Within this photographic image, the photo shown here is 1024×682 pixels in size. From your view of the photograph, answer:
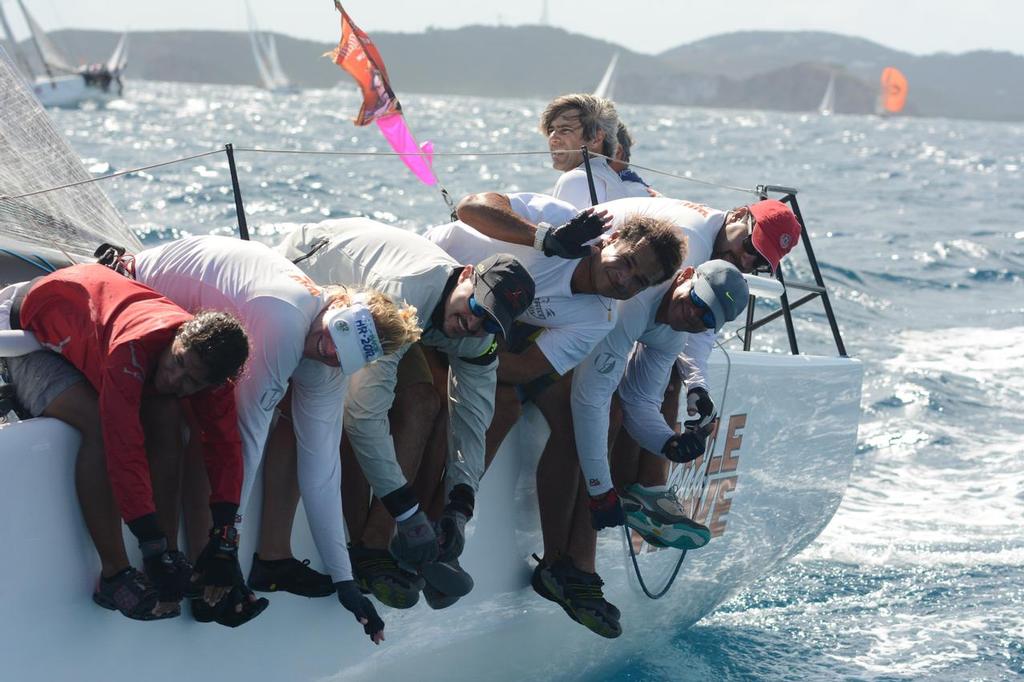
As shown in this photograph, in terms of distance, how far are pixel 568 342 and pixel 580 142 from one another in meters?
1.06

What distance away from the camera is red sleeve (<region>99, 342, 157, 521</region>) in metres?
1.99

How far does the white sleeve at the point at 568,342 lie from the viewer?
2.75 m

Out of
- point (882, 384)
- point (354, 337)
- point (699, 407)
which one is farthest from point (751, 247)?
point (882, 384)

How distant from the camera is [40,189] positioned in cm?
341

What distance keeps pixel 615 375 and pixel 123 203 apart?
687 cm

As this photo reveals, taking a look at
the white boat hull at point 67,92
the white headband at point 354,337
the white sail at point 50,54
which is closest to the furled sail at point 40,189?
the white headband at point 354,337

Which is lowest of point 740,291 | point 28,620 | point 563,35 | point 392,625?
point 563,35

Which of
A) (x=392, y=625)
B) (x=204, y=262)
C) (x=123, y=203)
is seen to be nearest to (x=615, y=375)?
(x=392, y=625)

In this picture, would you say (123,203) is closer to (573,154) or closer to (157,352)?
(573,154)

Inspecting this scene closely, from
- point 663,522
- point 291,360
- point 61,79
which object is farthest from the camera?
point 61,79

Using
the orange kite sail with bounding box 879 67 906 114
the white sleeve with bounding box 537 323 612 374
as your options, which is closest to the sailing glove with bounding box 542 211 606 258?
the white sleeve with bounding box 537 323 612 374

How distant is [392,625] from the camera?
109 inches

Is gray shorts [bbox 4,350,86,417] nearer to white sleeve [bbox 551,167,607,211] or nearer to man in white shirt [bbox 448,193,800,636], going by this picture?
man in white shirt [bbox 448,193,800,636]

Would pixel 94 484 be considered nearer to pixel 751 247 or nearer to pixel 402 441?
pixel 402 441
